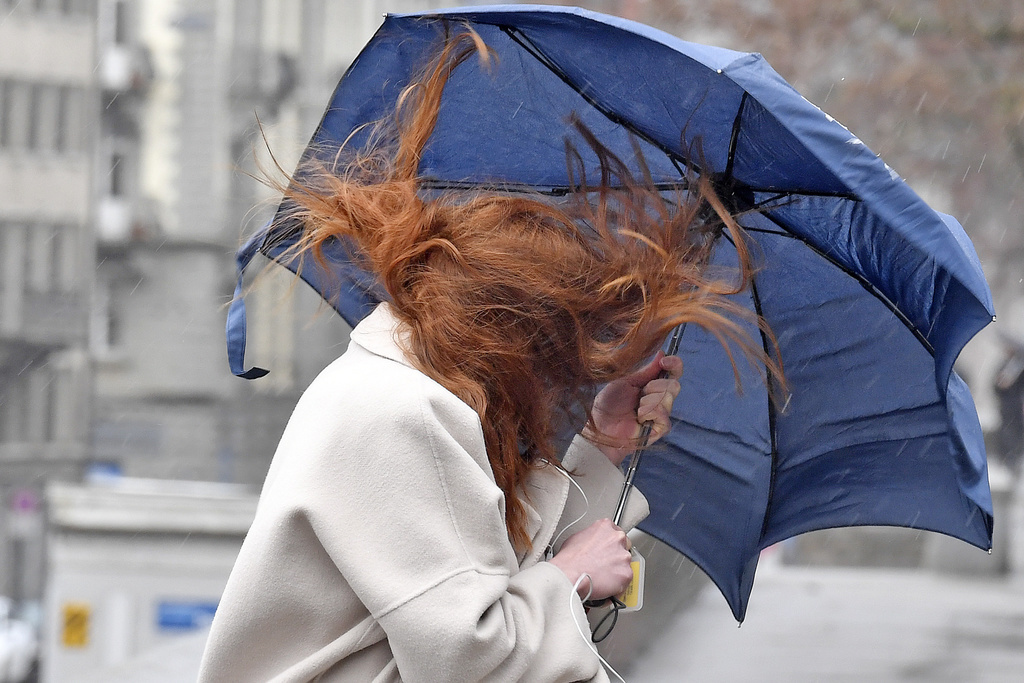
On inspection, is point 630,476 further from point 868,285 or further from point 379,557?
point 379,557

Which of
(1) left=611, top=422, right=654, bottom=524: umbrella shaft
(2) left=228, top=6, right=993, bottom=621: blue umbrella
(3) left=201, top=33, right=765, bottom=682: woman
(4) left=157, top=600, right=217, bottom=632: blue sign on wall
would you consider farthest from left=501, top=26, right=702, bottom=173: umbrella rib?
(4) left=157, top=600, right=217, bottom=632: blue sign on wall

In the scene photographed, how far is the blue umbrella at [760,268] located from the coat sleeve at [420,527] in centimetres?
61

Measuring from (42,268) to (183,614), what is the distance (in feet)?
49.6

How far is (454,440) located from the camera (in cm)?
183

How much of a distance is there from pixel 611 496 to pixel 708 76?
0.84 metres

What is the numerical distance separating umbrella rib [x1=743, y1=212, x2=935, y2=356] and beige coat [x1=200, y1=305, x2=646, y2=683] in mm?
1059

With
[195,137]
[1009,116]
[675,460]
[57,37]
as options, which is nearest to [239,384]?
[195,137]

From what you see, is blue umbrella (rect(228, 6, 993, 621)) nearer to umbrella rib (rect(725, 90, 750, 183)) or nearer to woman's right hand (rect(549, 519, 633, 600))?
umbrella rib (rect(725, 90, 750, 183))

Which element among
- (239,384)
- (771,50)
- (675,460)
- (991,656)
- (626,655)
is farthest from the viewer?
(239,384)

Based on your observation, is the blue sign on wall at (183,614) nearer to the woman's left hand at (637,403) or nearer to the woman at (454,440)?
the woman's left hand at (637,403)

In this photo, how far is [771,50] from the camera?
1251 centimetres

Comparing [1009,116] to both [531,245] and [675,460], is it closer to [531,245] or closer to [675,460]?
[675,460]

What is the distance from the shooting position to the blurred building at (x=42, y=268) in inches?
874

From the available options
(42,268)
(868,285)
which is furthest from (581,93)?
(42,268)
